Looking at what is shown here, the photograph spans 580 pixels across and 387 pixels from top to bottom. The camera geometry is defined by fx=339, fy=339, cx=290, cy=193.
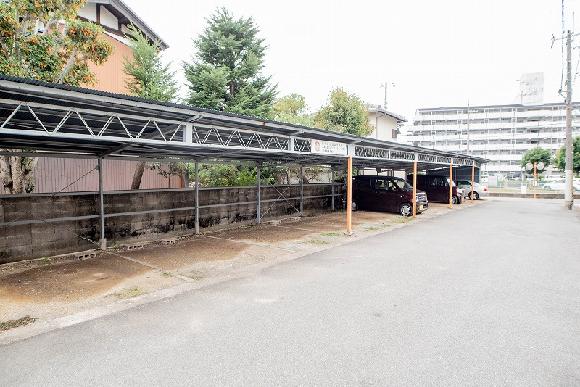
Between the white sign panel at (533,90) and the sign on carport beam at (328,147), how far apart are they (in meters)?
74.5

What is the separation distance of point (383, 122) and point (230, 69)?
19.7 meters

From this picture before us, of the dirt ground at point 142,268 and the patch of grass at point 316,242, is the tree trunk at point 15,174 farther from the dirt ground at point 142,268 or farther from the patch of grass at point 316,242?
the patch of grass at point 316,242

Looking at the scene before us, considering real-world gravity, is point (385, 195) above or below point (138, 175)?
below

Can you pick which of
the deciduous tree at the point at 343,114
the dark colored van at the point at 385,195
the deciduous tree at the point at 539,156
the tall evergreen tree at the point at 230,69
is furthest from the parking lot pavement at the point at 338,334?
the deciduous tree at the point at 539,156

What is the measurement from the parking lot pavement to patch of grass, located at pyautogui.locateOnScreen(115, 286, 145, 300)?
1.90 ft

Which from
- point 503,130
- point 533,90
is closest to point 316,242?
point 503,130


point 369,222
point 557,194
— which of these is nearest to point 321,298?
point 369,222

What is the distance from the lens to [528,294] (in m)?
5.70

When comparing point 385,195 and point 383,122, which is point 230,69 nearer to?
point 385,195

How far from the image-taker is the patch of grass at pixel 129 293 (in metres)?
5.57

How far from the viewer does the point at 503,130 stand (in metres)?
67.6

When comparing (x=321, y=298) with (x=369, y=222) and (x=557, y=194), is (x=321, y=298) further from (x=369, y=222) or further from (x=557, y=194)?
(x=557, y=194)

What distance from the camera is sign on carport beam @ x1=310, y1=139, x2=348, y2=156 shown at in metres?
10.0

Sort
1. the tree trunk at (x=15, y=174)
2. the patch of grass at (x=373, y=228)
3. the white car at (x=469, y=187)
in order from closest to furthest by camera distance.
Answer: the tree trunk at (x=15, y=174)
the patch of grass at (x=373, y=228)
the white car at (x=469, y=187)
